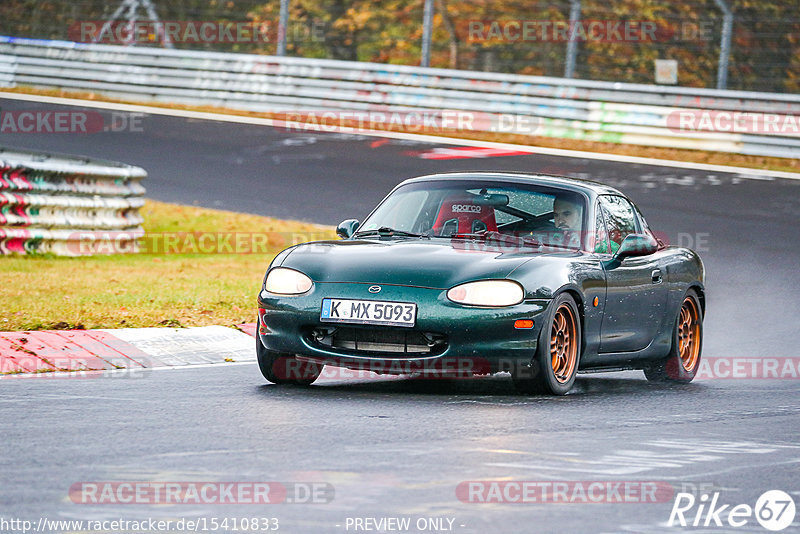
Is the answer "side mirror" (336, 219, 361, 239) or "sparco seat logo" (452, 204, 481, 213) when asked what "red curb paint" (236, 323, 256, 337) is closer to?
"side mirror" (336, 219, 361, 239)

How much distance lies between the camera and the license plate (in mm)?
7945

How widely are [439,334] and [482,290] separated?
338 millimetres

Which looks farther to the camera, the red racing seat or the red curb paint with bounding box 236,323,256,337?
the red curb paint with bounding box 236,323,256,337

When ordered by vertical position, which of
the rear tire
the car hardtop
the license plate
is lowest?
the rear tire

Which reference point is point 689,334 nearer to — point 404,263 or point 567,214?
point 567,214

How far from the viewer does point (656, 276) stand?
9609mm

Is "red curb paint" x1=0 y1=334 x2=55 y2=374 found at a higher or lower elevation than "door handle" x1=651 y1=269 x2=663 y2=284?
lower

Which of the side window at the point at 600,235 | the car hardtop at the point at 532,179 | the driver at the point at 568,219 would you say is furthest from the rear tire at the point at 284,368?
the side window at the point at 600,235

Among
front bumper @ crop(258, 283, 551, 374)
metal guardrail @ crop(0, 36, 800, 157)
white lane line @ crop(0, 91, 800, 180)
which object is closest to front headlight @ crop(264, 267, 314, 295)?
front bumper @ crop(258, 283, 551, 374)

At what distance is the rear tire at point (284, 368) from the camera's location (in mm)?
8500

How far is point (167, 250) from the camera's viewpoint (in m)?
16.7

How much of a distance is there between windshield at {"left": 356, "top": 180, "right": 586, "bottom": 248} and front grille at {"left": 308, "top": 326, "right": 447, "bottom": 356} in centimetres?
115

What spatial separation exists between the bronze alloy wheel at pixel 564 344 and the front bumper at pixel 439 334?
0.28m

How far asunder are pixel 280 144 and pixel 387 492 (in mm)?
18482
